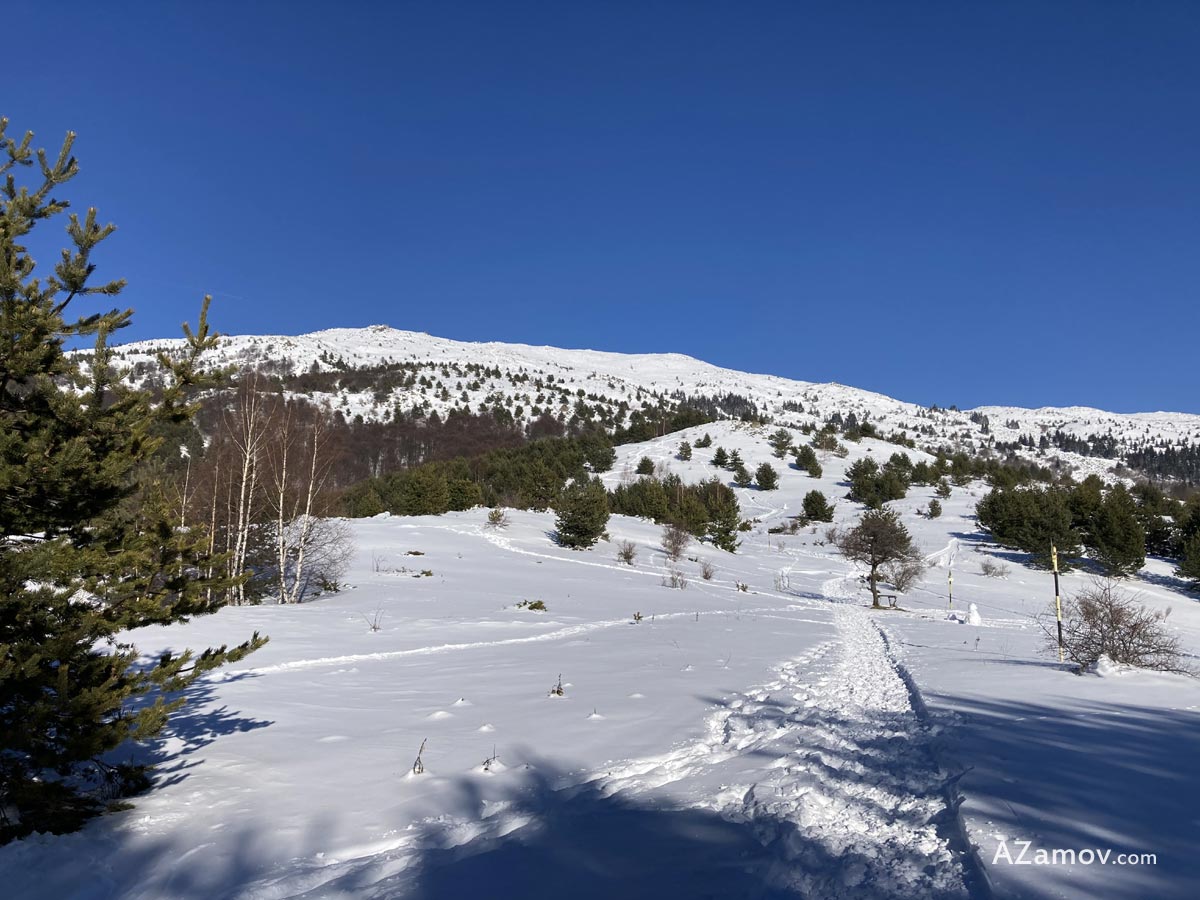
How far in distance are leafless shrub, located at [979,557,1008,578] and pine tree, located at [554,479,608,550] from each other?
24320 millimetres

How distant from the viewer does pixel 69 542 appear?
439 cm

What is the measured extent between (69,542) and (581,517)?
110ft

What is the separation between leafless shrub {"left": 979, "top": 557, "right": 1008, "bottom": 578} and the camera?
39.5 m

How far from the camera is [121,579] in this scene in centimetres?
467

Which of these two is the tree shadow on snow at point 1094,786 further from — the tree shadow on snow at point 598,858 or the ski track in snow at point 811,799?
the tree shadow on snow at point 598,858

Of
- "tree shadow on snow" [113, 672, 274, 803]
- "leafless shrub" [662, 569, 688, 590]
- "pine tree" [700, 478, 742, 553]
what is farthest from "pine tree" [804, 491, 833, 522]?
"tree shadow on snow" [113, 672, 274, 803]

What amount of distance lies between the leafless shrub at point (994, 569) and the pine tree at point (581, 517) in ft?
79.8

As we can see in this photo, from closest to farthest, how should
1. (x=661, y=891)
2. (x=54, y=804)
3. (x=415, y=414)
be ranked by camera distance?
(x=661, y=891) < (x=54, y=804) < (x=415, y=414)

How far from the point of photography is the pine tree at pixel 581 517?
37688mm

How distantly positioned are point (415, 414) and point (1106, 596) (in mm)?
111925

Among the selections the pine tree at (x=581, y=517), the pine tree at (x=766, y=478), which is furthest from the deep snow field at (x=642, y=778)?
the pine tree at (x=766, y=478)

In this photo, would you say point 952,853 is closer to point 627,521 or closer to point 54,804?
point 54,804

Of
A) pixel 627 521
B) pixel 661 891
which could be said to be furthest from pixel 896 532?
pixel 661 891

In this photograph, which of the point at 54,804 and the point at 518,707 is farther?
the point at 518,707
